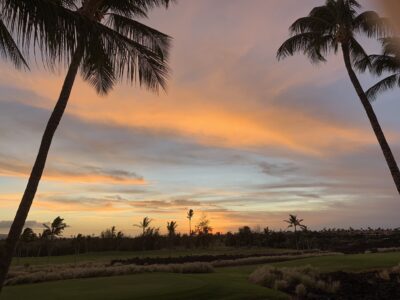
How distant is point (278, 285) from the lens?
1705 cm

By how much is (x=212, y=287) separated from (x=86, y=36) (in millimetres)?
9167

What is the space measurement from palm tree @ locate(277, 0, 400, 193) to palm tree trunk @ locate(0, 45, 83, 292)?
15281 mm

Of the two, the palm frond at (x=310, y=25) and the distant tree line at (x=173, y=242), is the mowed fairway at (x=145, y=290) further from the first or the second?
the distant tree line at (x=173, y=242)

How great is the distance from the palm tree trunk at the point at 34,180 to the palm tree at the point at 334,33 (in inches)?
602

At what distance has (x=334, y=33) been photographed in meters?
23.5

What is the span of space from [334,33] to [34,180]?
60.1ft

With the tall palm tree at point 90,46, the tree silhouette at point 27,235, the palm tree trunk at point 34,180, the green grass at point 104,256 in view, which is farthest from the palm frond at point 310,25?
the tree silhouette at point 27,235

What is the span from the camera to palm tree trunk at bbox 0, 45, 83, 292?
9383 mm

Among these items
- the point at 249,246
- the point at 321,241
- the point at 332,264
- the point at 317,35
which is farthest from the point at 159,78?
the point at 321,241

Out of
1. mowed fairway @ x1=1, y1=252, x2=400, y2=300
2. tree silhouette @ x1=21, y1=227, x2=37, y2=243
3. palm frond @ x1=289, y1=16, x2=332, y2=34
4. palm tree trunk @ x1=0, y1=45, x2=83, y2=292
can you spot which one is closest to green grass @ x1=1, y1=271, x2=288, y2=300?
mowed fairway @ x1=1, y1=252, x2=400, y2=300

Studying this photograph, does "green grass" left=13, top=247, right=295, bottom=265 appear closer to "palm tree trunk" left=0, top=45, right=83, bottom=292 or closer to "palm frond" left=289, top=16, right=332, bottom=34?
"palm frond" left=289, top=16, right=332, bottom=34

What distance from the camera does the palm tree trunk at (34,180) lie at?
938cm

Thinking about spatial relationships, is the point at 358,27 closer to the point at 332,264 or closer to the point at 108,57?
the point at 332,264

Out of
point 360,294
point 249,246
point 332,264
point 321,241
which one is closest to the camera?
point 360,294
